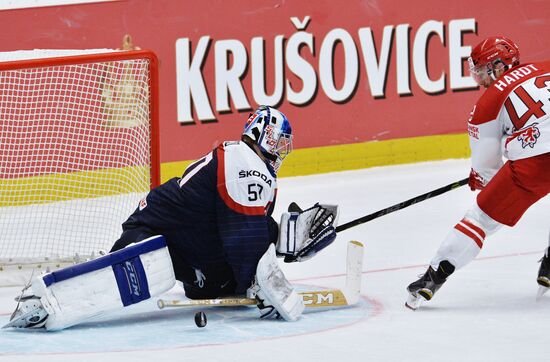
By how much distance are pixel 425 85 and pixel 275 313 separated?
4584 millimetres

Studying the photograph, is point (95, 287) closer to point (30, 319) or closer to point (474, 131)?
point (30, 319)

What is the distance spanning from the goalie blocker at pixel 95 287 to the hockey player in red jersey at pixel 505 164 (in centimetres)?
99

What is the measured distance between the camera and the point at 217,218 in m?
4.86

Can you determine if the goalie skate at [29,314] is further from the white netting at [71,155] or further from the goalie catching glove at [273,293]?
the white netting at [71,155]

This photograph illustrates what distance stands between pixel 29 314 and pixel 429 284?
4.87 feet

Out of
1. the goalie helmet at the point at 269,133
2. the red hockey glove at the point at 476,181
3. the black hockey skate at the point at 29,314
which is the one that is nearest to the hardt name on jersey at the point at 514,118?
the red hockey glove at the point at 476,181

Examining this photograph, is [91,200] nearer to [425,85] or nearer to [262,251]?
[262,251]

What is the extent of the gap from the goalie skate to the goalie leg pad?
0.11 feet

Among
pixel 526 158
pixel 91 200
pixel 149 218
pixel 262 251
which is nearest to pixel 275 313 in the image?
pixel 262 251

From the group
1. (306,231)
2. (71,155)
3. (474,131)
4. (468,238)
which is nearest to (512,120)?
(474,131)

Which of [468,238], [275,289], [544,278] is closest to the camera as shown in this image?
[275,289]

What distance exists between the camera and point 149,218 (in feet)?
16.3

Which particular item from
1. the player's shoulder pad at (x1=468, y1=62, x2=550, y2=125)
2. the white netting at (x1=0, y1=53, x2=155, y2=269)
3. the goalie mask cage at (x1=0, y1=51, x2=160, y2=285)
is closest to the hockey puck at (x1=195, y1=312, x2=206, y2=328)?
the goalie mask cage at (x1=0, y1=51, x2=160, y2=285)

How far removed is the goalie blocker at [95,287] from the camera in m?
4.70
